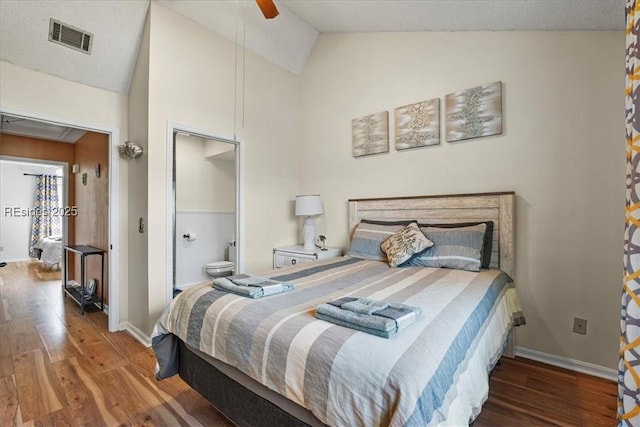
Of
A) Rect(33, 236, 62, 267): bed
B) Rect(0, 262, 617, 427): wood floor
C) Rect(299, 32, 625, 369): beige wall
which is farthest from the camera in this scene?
Rect(33, 236, 62, 267): bed

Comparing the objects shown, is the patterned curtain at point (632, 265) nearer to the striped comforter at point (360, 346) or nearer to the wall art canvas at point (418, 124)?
the striped comforter at point (360, 346)

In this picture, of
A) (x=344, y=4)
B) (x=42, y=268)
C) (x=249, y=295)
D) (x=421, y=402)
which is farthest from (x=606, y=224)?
(x=42, y=268)

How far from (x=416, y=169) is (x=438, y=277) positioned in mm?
1282

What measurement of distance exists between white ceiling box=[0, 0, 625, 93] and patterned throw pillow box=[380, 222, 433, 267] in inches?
70.1

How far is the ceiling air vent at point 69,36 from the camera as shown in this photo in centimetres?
239

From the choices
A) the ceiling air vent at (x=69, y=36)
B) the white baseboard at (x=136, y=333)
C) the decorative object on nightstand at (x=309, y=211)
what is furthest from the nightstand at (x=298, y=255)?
the ceiling air vent at (x=69, y=36)

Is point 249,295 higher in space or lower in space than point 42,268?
higher

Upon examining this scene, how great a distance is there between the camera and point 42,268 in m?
6.34

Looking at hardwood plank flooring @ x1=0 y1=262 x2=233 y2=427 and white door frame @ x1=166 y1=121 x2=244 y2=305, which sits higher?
white door frame @ x1=166 y1=121 x2=244 y2=305

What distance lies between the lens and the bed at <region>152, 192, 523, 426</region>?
2.93 ft

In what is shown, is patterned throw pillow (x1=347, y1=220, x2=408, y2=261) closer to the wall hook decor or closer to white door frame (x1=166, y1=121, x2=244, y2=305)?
white door frame (x1=166, y1=121, x2=244, y2=305)

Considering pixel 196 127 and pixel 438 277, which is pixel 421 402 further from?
pixel 196 127

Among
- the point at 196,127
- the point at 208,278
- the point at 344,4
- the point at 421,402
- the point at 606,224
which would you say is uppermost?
the point at 344,4

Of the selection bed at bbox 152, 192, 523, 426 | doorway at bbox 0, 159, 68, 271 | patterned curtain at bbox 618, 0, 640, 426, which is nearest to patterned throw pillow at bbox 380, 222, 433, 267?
bed at bbox 152, 192, 523, 426
